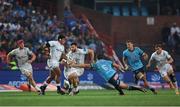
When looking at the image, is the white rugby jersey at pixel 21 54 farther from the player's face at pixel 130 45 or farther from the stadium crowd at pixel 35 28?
the stadium crowd at pixel 35 28

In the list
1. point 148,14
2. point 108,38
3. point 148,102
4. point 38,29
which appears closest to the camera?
point 148,102

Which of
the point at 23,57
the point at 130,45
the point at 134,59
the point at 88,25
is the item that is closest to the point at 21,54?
the point at 23,57

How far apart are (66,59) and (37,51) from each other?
10200 mm

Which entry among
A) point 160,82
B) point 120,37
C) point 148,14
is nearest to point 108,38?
point 120,37

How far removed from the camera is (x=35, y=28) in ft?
131

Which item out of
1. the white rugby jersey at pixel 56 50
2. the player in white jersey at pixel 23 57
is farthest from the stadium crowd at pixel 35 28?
the white rugby jersey at pixel 56 50

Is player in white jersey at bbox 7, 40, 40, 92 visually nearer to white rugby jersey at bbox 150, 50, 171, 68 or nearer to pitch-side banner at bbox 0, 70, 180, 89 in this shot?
pitch-side banner at bbox 0, 70, 180, 89

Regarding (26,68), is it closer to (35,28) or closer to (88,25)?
(35,28)

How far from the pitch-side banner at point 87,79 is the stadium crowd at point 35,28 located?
147 cm

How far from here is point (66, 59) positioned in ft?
91.9

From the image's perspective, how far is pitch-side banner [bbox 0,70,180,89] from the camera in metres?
35.2

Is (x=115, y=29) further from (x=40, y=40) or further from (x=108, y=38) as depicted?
(x=40, y=40)

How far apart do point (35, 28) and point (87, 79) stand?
5.26 meters

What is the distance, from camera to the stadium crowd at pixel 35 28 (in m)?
38.2
